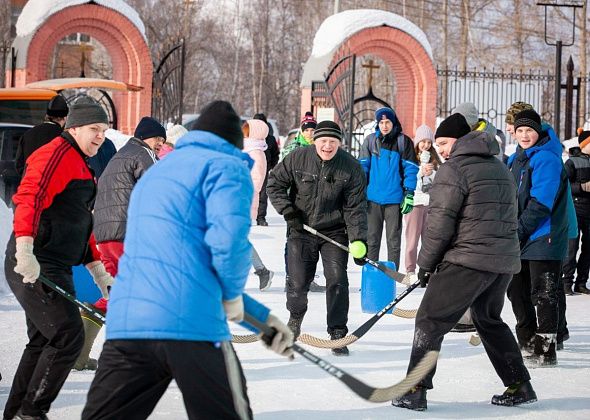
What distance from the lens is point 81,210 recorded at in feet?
17.7

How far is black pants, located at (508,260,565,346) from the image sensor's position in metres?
7.37

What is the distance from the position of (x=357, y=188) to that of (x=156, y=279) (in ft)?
13.9

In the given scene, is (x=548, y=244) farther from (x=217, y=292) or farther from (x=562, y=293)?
(x=217, y=292)

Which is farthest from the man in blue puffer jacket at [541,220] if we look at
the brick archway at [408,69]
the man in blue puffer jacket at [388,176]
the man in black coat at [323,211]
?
the brick archway at [408,69]

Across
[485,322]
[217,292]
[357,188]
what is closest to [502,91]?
[357,188]

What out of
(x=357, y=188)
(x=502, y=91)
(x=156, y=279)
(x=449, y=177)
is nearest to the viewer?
(x=156, y=279)

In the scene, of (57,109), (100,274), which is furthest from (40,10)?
(100,274)

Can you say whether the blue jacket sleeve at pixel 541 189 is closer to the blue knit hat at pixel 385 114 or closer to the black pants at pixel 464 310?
the black pants at pixel 464 310

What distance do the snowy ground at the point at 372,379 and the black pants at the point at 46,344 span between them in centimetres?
Answer: 41

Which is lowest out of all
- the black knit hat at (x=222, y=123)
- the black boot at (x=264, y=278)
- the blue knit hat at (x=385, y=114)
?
the black boot at (x=264, y=278)

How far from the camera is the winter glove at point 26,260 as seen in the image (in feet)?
16.5

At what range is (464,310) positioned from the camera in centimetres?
589

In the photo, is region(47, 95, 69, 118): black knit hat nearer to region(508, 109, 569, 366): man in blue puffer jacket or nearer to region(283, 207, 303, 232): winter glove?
region(283, 207, 303, 232): winter glove

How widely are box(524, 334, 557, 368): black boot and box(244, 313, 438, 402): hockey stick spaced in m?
2.15
